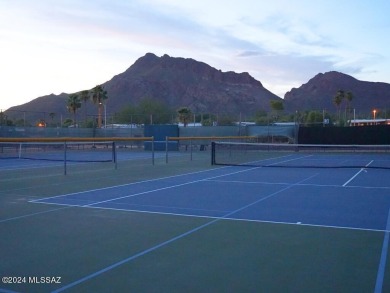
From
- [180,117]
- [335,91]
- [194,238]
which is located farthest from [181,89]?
[194,238]

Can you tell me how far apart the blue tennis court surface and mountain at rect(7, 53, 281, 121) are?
403 feet

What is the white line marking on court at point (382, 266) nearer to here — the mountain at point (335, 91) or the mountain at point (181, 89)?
the mountain at point (181, 89)

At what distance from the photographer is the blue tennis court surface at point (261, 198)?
9914 mm

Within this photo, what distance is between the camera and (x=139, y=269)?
625 centimetres

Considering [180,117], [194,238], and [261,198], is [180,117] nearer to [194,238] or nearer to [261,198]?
[261,198]

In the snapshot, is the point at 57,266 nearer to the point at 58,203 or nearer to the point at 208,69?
the point at 58,203

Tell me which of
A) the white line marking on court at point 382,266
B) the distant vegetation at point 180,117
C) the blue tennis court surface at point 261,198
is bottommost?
the blue tennis court surface at point 261,198

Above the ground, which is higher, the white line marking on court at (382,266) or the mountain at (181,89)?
the mountain at (181,89)

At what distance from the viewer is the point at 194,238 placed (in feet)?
26.1

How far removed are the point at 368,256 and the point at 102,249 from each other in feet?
12.1

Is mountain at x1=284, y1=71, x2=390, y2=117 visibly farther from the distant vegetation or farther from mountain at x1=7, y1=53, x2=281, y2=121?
the distant vegetation

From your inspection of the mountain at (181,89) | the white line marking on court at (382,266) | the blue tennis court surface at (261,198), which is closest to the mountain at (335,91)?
the mountain at (181,89)

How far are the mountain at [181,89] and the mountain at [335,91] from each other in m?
10.3

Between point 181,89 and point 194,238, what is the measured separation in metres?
165
